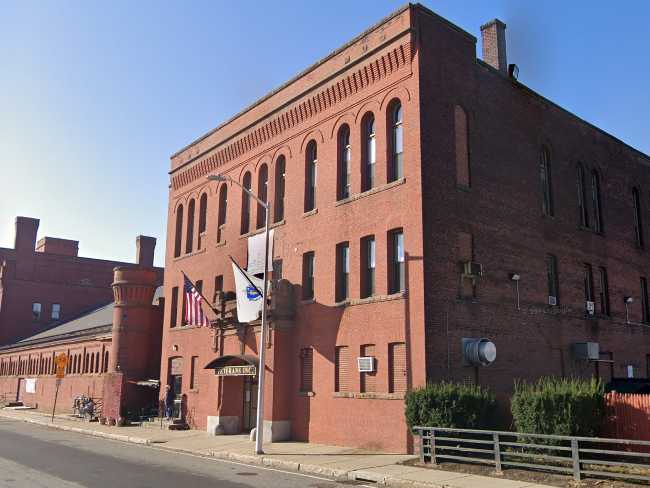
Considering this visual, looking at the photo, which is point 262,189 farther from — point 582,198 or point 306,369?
point 582,198

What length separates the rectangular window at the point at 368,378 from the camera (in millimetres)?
22422

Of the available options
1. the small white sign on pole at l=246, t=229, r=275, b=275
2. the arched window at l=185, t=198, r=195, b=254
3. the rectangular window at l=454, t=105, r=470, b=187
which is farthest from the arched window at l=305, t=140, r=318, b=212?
the arched window at l=185, t=198, r=195, b=254

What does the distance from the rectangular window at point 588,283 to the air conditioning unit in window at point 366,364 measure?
39.8ft

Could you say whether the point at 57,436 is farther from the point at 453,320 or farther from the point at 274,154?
the point at 453,320

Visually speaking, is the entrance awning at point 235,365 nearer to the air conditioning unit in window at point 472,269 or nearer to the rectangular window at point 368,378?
the rectangular window at point 368,378

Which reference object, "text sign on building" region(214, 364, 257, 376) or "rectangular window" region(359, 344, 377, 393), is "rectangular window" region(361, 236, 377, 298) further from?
"text sign on building" region(214, 364, 257, 376)

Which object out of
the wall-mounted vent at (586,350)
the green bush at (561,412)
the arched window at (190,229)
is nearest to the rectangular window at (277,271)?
the arched window at (190,229)

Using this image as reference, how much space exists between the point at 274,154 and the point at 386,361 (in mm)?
12465

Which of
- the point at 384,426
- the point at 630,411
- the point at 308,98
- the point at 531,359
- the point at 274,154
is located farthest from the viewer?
the point at 274,154

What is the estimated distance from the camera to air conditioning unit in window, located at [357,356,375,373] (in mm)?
22422

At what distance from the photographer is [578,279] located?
2842 centimetres

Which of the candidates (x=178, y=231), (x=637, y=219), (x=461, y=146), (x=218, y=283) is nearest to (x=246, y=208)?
(x=218, y=283)

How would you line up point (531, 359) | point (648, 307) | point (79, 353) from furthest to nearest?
point (79, 353), point (648, 307), point (531, 359)

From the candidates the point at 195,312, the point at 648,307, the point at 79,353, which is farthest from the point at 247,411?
the point at 79,353
